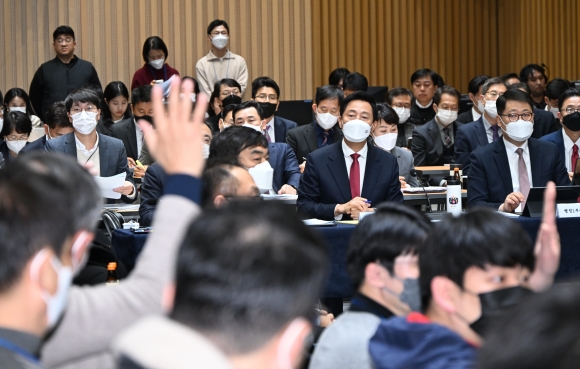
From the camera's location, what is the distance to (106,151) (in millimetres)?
5637

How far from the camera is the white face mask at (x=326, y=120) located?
6.73 m

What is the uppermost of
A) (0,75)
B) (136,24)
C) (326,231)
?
(136,24)

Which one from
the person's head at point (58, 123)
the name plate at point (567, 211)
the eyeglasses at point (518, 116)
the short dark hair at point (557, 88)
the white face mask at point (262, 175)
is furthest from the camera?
the short dark hair at point (557, 88)

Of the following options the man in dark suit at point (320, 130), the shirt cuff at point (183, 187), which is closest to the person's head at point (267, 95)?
the man in dark suit at point (320, 130)

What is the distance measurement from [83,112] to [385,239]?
157 inches

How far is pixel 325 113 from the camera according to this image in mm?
6742

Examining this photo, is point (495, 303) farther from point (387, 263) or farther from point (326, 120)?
point (326, 120)

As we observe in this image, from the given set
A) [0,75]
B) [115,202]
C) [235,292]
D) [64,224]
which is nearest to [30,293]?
[64,224]

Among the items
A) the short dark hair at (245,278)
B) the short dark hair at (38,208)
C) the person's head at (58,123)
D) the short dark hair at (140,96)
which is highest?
the short dark hair at (140,96)

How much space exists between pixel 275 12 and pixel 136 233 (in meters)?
6.54

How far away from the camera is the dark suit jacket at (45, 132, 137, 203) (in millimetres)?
5590

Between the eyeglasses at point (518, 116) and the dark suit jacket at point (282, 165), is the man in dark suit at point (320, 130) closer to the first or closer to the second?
the dark suit jacket at point (282, 165)

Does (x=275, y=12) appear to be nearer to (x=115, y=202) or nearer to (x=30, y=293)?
(x=115, y=202)

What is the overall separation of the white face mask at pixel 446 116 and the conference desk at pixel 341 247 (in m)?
3.84
